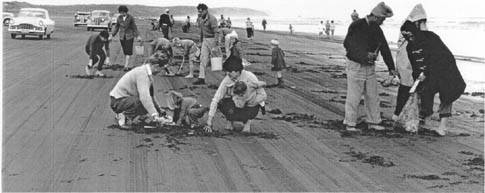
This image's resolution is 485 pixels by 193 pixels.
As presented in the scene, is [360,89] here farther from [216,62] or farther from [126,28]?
[126,28]

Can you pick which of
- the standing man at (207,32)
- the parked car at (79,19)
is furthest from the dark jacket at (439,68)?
the parked car at (79,19)

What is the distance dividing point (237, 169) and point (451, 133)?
4342 millimetres

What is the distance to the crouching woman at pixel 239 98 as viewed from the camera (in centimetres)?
871

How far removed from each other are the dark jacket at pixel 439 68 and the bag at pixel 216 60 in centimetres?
572

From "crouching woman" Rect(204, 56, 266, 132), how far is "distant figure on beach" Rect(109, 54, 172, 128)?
33.3 inches

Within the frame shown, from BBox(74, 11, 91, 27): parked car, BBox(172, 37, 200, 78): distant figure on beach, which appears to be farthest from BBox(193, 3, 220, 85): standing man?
BBox(74, 11, 91, 27): parked car

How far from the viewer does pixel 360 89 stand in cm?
942

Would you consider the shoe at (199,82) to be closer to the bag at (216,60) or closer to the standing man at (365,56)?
the bag at (216,60)

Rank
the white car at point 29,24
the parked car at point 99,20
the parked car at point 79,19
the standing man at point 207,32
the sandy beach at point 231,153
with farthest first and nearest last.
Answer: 1. the parked car at point 79,19
2. the parked car at point 99,20
3. the white car at point 29,24
4. the standing man at point 207,32
5. the sandy beach at point 231,153

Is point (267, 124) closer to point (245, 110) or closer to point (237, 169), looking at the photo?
point (245, 110)

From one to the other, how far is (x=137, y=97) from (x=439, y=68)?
4.44 m

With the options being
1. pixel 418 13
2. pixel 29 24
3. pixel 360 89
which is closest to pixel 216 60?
pixel 360 89

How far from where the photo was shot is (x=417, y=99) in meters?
9.66

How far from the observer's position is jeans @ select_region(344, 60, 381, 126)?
9.35 metres
